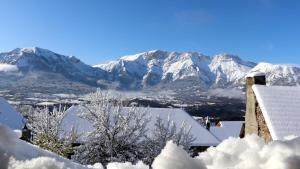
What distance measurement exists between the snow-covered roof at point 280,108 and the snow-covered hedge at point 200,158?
17.6 m

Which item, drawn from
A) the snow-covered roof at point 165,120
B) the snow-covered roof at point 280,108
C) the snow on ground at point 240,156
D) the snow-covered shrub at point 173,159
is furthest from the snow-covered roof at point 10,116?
the snow-covered shrub at point 173,159

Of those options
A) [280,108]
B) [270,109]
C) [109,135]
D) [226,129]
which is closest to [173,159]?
[270,109]

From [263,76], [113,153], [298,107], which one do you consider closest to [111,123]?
[113,153]

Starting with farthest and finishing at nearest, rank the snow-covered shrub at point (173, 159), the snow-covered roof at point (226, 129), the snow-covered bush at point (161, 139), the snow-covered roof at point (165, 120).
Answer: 1. the snow-covered roof at point (226, 129)
2. the snow-covered roof at point (165, 120)
3. the snow-covered bush at point (161, 139)
4. the snow-covered shrub at point (173, 159)

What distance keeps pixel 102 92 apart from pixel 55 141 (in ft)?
18.3

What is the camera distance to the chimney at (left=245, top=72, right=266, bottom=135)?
2369 cm

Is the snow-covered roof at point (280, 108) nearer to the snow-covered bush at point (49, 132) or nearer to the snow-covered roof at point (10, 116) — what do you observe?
the snow-covered bush at point (49, 132)

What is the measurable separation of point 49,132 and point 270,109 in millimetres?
13651

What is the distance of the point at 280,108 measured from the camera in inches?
865

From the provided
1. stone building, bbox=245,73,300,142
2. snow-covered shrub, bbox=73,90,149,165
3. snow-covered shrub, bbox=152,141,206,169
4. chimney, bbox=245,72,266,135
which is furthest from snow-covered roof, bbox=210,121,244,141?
snow-covered shrub, bbox=152,141,206,169

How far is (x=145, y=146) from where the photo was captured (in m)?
30.2

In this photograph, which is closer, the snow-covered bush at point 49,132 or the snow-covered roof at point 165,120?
the snow-covered bush at point 49,132

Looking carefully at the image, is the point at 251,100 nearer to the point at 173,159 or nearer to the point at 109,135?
the point at 109,135

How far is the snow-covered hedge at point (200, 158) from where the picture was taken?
5.70 ft
